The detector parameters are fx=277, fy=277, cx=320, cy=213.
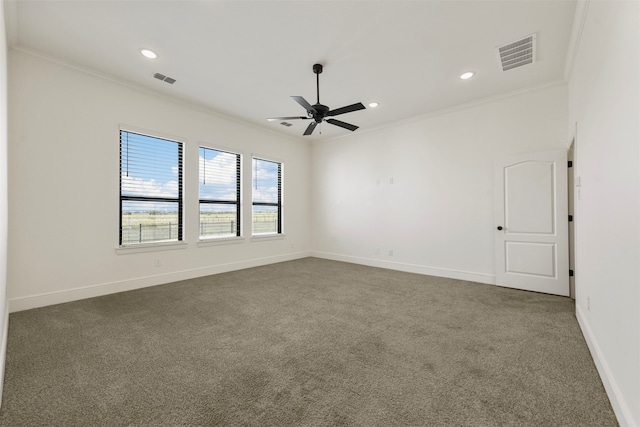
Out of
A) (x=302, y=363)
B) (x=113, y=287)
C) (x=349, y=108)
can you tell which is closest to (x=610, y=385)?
(x=302, y=363)

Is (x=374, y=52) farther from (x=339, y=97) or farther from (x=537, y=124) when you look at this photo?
(x=537, y=124)

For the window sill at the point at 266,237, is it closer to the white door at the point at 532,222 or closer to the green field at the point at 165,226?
the green field at the point at 165,226

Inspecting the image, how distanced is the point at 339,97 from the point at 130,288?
4.35 metres

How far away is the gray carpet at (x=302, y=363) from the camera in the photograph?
5.28ft

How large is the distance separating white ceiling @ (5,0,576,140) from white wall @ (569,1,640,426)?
84 cm

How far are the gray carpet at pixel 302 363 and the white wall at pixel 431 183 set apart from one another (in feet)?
4.48

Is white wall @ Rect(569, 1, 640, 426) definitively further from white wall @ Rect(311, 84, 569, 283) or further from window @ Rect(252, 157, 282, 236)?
window @ Rect(252, 157, 282, 236)

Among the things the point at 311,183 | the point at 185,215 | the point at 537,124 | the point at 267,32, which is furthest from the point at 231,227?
the point at 537,124

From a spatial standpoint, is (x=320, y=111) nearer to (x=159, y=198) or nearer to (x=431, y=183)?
(x=431, y=183)

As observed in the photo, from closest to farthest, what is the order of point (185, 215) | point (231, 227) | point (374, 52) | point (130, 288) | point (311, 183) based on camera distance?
point (374, 52) → point (130, 288) → point (185, 215) → point (231, 227) → point (311, 183)

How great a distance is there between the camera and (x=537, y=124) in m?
4.12

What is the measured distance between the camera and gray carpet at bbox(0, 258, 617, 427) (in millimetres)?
1609

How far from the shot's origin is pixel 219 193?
5395 mm

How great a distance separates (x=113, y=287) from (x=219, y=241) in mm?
1759
